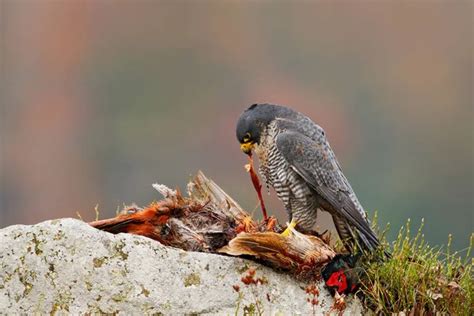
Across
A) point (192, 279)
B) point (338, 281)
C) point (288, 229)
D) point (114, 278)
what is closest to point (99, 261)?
point (114, 278)

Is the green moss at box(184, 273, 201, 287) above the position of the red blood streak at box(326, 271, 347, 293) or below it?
above

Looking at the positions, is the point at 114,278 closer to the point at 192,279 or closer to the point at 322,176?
the point at 192,279

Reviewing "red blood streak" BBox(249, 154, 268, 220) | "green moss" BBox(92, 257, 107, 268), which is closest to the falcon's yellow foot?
"red blood streak" BBox(249, 154, 268, 220)

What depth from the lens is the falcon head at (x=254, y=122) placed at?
417cm

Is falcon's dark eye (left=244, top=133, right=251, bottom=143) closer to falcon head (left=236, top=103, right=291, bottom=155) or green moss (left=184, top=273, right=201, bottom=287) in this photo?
falcon head (left=236, top=103, right=291, bottom=155)

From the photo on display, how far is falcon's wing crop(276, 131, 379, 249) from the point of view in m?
4.02

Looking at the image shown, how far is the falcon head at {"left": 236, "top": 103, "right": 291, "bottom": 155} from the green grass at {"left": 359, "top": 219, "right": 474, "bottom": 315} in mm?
954

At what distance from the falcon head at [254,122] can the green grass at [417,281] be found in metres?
0.95

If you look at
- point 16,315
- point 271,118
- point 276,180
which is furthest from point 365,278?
point 16,315

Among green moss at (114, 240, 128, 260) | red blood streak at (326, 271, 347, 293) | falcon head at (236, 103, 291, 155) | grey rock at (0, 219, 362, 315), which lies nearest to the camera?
grey rock at (0, 219, 362, 315)

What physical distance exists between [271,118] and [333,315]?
1.22m

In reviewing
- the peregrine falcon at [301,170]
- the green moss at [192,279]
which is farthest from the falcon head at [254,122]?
the green moss at [192,279]

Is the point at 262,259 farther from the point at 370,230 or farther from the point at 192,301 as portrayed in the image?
the point at 370,230

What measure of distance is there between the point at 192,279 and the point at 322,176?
41.4 inches
